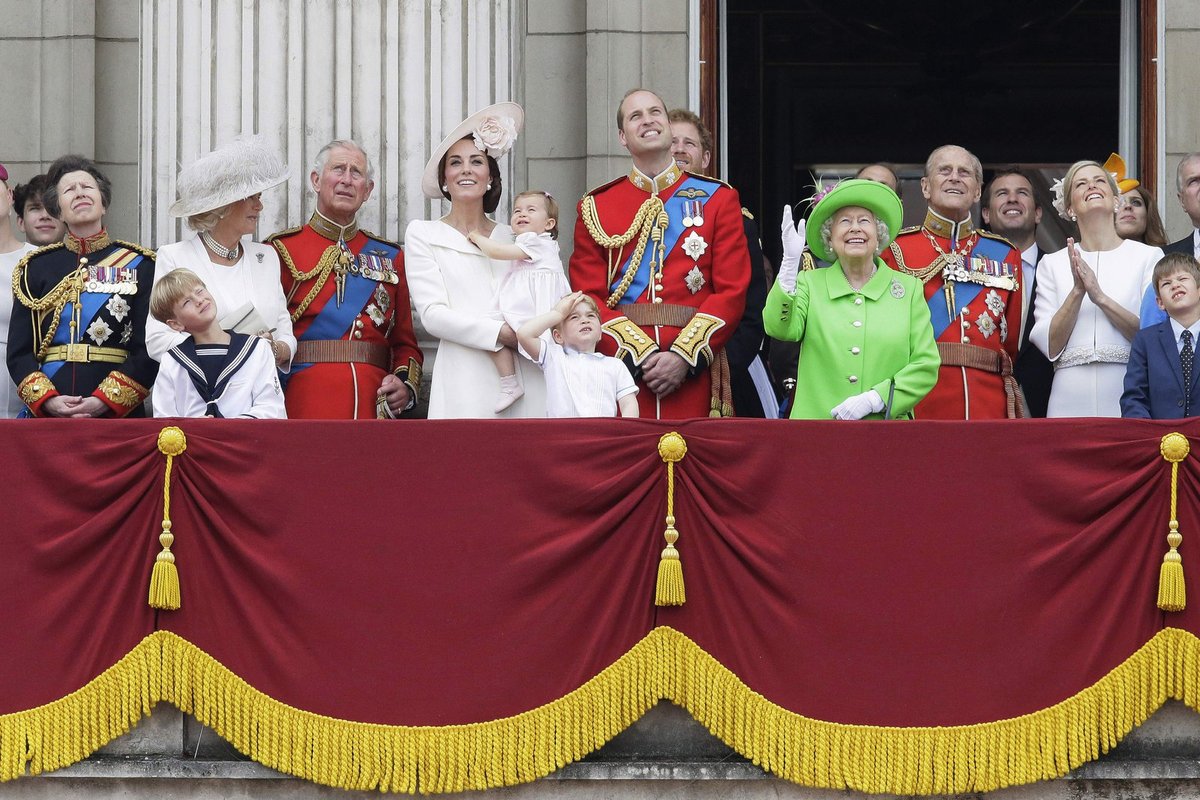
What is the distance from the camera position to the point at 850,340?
25.6 ft

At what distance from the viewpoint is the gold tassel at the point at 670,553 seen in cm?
702

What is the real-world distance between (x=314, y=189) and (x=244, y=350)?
62.2 inches

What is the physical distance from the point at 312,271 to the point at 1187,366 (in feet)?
11.0

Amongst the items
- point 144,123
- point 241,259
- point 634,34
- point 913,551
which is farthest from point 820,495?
point 144,123

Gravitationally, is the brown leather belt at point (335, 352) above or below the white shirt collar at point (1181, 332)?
below

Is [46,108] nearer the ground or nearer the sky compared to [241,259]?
nearer the sky

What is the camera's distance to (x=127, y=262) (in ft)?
27.1

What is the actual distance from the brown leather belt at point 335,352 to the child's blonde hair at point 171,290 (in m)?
0.87

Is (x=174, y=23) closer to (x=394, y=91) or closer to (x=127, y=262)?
(x=394, y=91)

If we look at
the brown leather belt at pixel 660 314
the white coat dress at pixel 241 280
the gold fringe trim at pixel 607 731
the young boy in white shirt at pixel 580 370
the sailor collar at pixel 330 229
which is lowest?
the gold fringe trim at pixel 607 731

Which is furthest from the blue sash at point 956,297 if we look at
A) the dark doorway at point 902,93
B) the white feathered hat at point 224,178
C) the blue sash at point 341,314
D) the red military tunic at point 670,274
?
the dark doorway at point 902,93

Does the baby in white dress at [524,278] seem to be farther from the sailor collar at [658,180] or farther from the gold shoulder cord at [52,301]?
the gold shoulder cord at [52,301]

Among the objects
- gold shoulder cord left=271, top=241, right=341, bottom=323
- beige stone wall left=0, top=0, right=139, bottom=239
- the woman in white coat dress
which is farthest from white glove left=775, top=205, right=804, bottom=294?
beige stone wall left=0, top=0, right=139, bottom=239

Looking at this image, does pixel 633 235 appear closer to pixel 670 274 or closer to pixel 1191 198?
pixel 670 274
